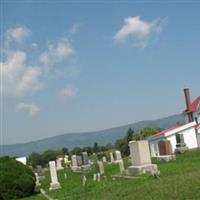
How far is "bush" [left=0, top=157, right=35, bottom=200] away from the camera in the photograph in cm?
2088

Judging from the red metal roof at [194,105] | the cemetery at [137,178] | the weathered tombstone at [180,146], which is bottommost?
the cemetery at [137,178]

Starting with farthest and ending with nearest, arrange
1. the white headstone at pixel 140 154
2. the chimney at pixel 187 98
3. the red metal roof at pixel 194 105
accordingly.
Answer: the chimney at pixel 187 98 < the red metal roof at pixel 194 105 < the white headstone at pixel 140 154

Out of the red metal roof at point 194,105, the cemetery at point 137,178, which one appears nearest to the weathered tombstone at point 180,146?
the cemetery at point 137,178

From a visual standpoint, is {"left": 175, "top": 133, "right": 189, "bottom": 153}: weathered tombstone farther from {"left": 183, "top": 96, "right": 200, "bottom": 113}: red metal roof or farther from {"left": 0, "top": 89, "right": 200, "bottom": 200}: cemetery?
{"left": 183, "top": 96, "right": 200, "bottom": 113}: red metal roof

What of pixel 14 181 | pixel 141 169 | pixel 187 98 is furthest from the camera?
pixel 187 98

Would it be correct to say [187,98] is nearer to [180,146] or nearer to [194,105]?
[194,105]

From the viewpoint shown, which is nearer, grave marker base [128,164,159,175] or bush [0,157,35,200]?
bush [0,157,35,200]

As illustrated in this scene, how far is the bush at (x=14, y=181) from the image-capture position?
20875 millimetres

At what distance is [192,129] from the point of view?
4659 centimetres

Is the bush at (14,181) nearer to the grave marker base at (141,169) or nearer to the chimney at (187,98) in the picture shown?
the grave marker base at (141,169)

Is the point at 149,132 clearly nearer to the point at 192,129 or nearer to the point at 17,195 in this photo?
the point at 192,129

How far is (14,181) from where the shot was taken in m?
21.1

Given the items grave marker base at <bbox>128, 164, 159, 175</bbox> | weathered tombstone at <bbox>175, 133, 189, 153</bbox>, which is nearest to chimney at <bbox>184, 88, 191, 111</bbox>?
weathered tombstone at <bbox>175, 133, 189, 153</bbox>

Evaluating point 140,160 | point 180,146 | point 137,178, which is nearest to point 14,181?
point 137,178
